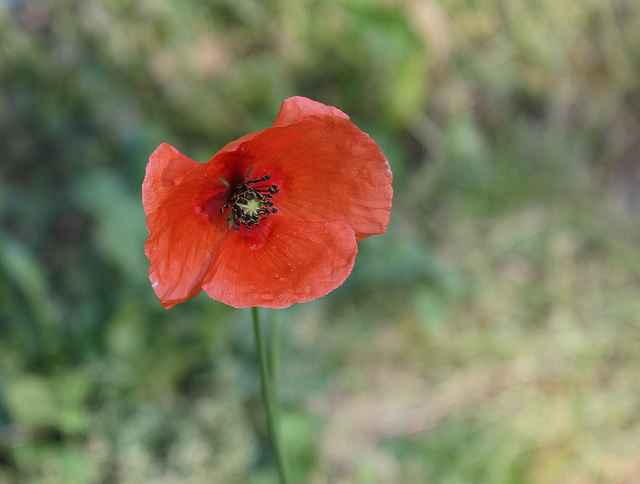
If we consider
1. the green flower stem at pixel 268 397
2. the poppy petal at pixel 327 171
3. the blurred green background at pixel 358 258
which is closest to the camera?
the green flower stem at pixel 268 397

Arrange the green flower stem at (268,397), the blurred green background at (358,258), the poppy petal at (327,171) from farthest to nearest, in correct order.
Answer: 1. the blurred green background at (358,258)
2. the poppy petal at (327,171)
3. the green flower stem at (268,397)

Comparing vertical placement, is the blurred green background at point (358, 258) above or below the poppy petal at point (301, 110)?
above

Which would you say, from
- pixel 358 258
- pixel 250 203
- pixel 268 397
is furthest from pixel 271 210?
pixel 358 258

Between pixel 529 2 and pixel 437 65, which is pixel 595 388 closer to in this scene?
pixel 437 65

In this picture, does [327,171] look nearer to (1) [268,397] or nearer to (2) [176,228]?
(2) [176,228]

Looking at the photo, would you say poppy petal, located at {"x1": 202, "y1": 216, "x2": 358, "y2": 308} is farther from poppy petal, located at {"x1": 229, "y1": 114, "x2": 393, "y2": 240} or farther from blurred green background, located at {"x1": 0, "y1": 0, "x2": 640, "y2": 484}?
blurred green background, located at {"x1": 0, "y1": 0, "x2": 640, "y2": 484}

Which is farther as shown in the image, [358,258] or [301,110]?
[358,258]

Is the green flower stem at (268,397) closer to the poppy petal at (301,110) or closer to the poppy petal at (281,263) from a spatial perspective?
the poppy petal at (281,263)

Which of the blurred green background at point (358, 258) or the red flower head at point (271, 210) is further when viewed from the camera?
the blurred green background at point (358, 258)

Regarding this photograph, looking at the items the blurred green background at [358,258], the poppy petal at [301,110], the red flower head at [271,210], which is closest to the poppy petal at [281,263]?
the red flower head at [271,210]

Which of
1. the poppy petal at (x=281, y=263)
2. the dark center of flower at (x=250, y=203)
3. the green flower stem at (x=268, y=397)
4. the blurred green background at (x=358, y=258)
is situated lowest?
the green flower stem at (x=268, y=397)
